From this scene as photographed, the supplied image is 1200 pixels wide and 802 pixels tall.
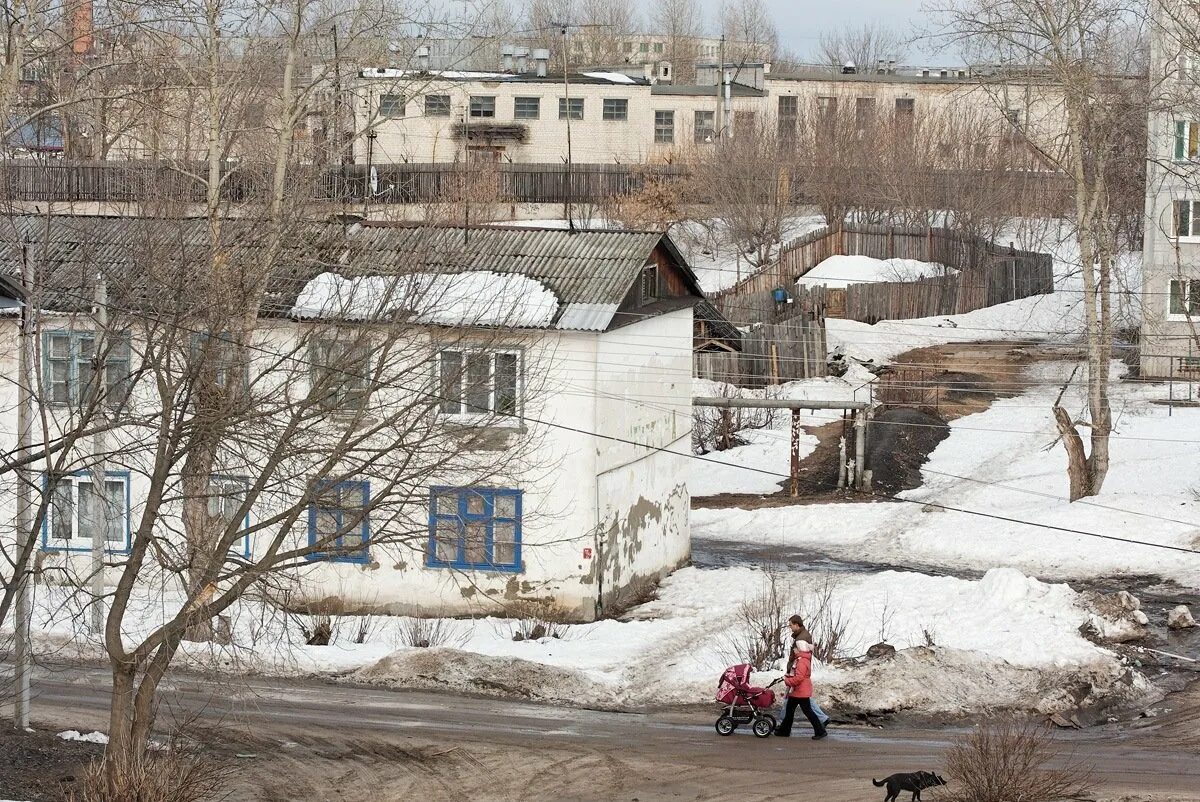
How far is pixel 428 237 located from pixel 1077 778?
10.8 m

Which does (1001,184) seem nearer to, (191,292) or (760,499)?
(760,499)

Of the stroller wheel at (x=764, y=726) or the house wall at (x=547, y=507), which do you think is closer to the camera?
the stroller wheel at (x=764, y=726)

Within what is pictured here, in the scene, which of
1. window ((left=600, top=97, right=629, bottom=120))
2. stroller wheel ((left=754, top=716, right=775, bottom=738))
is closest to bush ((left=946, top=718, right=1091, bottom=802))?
stroller wheel ((left=754, top=716, right=775, bottom=738))

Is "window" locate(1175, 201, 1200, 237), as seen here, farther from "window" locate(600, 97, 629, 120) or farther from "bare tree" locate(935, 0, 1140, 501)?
"window" locate(600, 97, 629, 120)

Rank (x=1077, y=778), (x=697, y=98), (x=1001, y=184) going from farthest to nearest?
1. (x=697, y=98)
2. (x=1001, y=184)
3. (x=1077, y=778)

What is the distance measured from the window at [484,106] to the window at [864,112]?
1665 cm

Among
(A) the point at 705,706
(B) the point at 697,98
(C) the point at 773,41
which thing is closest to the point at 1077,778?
(A) the point at 705,706

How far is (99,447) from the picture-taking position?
1914 centimetres

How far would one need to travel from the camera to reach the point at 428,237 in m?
20.1

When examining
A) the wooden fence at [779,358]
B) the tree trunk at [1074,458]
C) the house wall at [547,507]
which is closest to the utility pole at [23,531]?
the house wall at [547,507]

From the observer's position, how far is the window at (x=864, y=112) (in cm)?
6831

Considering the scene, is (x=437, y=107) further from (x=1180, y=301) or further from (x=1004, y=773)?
(x=1004, y=773)

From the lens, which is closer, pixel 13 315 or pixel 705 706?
pixel 705 706

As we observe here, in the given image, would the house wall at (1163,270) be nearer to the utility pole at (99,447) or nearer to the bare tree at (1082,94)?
the bare tree at (1082,94)
